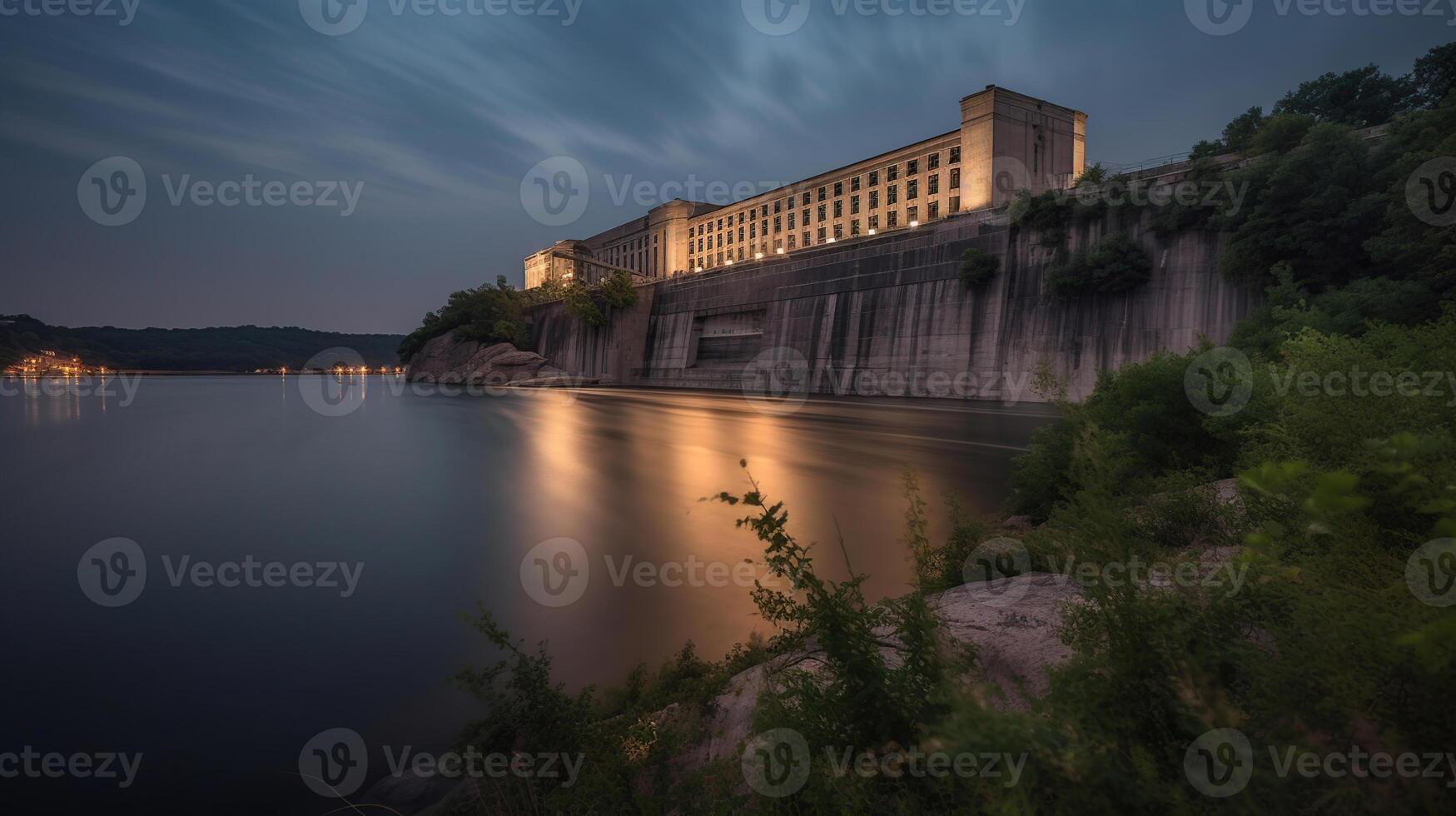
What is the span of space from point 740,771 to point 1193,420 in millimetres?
7315

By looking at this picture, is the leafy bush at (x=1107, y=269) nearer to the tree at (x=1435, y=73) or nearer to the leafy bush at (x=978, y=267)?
the leafy bush at (x=978, y=267)

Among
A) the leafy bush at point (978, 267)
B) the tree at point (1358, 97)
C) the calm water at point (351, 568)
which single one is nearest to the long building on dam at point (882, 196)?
the leafy bush at point (978, 267)

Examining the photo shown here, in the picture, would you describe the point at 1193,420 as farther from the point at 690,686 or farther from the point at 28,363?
the point at 28,363

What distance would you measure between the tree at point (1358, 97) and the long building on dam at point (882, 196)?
16161 mm

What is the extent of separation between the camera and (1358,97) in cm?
3803

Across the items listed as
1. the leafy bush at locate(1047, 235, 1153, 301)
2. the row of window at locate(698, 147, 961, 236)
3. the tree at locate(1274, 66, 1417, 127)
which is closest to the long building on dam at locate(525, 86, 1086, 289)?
the row of window at locate(698, 147, 961, 236)

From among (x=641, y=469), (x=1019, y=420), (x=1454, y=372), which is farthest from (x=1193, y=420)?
(x=1019, y=420)

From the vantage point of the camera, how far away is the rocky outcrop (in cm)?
6519

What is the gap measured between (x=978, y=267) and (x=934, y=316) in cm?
357

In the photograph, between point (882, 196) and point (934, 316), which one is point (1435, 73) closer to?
point (934, 316)

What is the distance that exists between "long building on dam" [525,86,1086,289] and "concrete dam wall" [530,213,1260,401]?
490cm

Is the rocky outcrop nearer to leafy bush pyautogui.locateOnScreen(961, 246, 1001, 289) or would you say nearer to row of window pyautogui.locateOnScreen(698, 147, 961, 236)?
row of window pyautogui.locateOnScreen(698, 147, 961, 236)

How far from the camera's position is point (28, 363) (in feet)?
327

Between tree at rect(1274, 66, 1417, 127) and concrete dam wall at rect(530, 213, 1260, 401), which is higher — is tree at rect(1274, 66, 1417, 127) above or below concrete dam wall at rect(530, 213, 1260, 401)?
above
